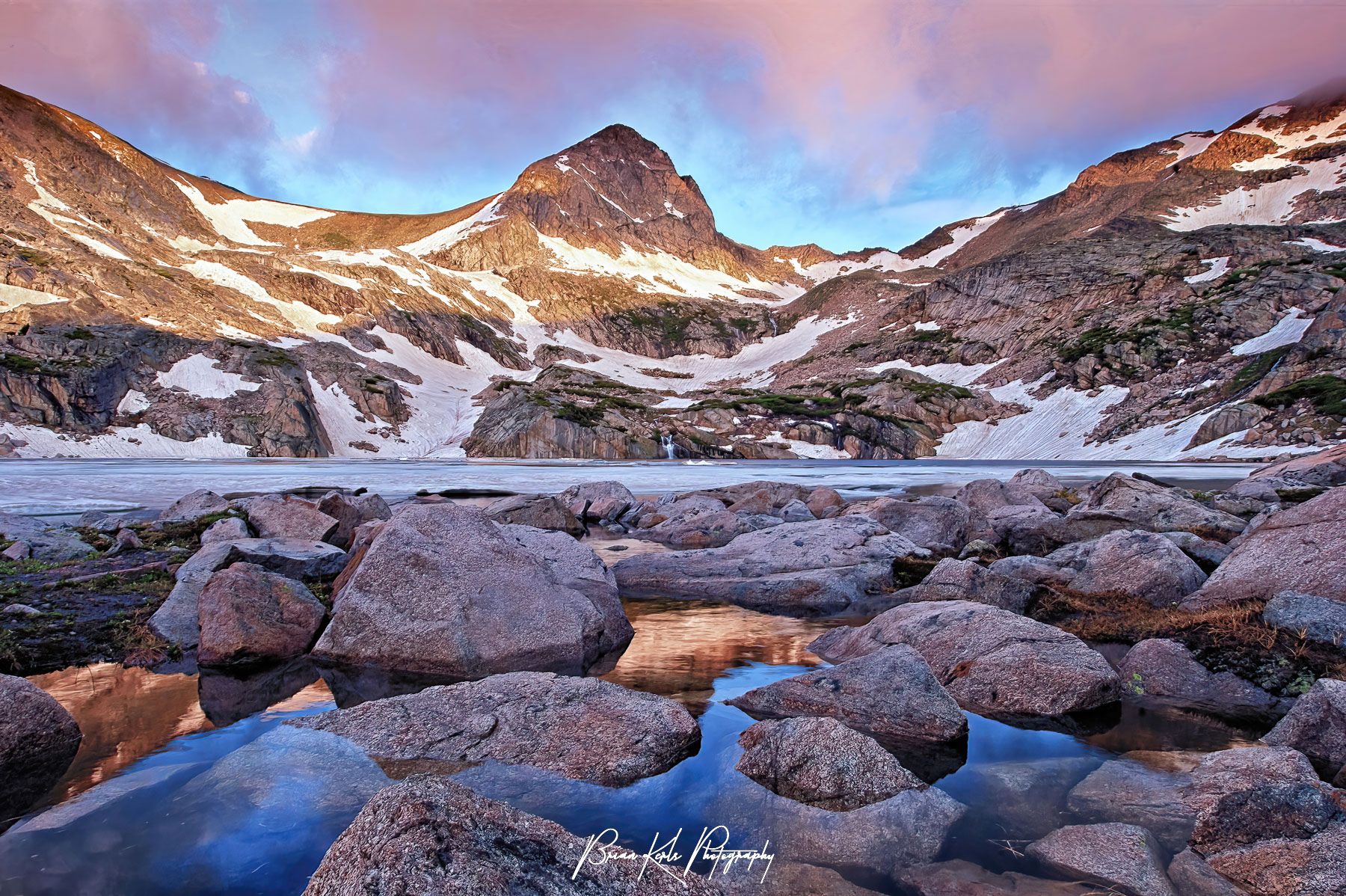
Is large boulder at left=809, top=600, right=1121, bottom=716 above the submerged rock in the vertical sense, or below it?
above

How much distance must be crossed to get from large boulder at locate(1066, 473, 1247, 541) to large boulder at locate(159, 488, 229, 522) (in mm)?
26625

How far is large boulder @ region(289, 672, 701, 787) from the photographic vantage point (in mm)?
6816

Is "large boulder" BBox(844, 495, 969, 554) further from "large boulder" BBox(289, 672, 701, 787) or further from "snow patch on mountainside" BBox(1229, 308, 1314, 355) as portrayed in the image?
"snow patch on mountainside" BBox(1229, 308, 1314, 355)

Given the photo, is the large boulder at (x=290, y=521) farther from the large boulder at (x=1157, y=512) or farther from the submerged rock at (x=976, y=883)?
the large boulder at (x=1157, y=512)

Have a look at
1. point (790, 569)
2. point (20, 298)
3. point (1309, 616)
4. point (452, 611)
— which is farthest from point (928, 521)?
point (20, 298)

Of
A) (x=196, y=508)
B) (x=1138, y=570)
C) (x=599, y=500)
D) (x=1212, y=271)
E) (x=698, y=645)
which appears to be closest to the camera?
(x=698, y=645)

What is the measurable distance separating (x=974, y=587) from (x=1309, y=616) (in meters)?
4.89

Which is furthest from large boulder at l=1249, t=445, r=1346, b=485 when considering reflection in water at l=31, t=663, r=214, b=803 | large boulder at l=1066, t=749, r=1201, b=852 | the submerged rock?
reflection in water at l=31, t=663, r=214, b=803

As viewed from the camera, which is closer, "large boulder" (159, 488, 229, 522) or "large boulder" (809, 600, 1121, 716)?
"large boulder" (809, 600, 1121, 716)

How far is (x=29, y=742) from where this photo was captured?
22.1ft

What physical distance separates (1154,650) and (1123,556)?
4.35 metres

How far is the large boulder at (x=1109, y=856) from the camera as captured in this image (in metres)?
4.96

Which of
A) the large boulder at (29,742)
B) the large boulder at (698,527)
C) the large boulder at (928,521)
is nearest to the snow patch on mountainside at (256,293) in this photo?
the large boulder at (698,527)

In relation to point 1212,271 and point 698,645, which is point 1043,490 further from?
point 1212,271
